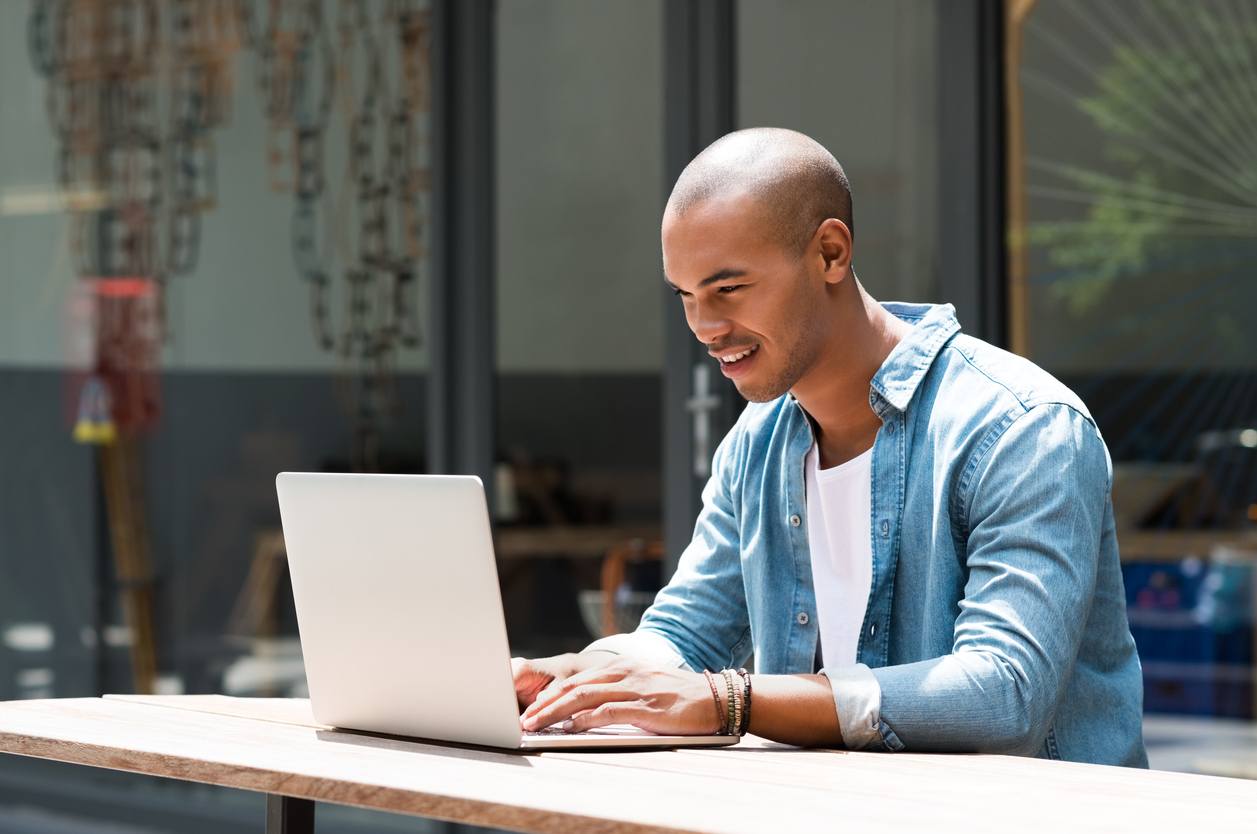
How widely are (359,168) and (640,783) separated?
112 inches

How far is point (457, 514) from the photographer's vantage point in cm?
115

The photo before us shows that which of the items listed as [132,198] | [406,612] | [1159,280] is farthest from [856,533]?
[132,198]

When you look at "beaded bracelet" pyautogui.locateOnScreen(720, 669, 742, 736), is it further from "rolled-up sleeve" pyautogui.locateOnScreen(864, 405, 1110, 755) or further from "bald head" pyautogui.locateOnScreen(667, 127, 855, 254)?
"bald head" pyautogui.locateOnScreen(667, 127, 855, 254)

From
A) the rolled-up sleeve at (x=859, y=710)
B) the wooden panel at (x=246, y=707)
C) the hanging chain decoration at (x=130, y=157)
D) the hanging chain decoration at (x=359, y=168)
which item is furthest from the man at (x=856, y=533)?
the hanging chain decoration at (x=130, y=157)

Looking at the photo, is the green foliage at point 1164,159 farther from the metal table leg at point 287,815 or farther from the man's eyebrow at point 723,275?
the metal table leg at point 287,815

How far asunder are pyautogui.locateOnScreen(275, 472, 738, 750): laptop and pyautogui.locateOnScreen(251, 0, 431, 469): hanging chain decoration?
7.30ft

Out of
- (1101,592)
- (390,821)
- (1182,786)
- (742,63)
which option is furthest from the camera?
(390,821)

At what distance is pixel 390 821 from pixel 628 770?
2521 millimetres

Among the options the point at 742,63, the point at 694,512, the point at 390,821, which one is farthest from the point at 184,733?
the point at 390,821

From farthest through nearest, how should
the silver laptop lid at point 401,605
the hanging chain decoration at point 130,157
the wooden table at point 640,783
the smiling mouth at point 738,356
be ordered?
1. the hanging chain decoration at point 130,157
2. the smiling mouth at point 738,356
3. the silver laptop lid at point 401,605
4. the wooden table at point 640,783

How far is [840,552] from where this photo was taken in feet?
4.96

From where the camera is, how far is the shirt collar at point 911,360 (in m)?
1.45

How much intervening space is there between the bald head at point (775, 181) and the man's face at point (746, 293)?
1cm

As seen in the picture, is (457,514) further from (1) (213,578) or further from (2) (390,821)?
(1) (213,578)
